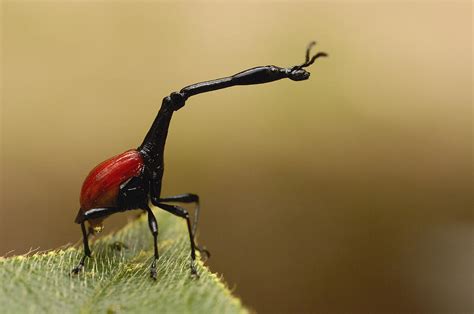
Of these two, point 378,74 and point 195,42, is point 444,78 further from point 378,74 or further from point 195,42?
point 195,42

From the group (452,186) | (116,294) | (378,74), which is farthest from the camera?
(378,74)

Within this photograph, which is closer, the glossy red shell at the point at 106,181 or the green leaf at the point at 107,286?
the green leaf at the point at 107,286

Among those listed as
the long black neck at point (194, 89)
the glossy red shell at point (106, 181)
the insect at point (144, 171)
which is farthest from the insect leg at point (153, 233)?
the long black neck at point (194, 89)

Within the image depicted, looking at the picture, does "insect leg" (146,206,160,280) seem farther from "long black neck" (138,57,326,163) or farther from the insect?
A: "long black neck" (138,57,326,163)

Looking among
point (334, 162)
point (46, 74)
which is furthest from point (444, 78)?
point (46, 74)

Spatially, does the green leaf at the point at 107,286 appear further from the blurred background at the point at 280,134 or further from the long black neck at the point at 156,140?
the blurred background at the point at 280,134

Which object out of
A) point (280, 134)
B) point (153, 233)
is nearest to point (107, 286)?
point (153, 233)

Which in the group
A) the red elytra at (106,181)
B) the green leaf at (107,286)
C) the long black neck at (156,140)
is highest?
the long black neck at (156,140)
